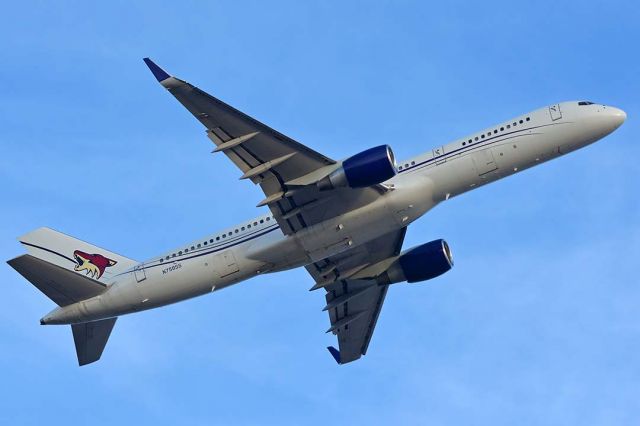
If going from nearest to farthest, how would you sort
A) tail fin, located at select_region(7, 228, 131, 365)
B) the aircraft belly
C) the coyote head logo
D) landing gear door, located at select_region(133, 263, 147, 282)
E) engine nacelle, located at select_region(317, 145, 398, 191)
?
engine nacelle, located at select_region(317, 145, 398, 191) < the aircraft belly < tail fin, located at select_region(7, 228, 131, 365) < landing gear door, located at select_region(133, 263, 147, 282) < the coyote head logo

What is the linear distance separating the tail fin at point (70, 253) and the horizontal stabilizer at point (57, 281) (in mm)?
2948

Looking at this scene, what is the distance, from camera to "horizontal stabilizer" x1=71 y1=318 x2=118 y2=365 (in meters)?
69.0

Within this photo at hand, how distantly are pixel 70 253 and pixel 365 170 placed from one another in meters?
22.1

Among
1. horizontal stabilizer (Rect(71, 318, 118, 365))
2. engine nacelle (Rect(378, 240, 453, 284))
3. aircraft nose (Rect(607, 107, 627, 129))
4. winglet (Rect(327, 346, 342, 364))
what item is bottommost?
winglet (Rect(327, 346, 342, 364))

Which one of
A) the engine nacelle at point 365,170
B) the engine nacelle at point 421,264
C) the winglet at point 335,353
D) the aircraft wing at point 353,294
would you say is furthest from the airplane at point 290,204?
the winglet at point 335,353

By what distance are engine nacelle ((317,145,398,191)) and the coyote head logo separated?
16965 mm

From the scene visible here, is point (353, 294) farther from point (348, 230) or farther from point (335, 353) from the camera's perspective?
point (348, 230)

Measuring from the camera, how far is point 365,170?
2382 inches

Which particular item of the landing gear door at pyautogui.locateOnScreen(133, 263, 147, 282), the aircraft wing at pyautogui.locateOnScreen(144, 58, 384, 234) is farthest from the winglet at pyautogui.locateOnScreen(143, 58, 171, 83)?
the landing gear door at pyautogui.locateOnScreen(133, 263, 147, 282)

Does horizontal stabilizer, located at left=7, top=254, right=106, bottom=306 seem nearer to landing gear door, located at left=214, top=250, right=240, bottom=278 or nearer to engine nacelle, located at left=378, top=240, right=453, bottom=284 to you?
landing gear door, located at left=214, top=250, right=240, bottom=278

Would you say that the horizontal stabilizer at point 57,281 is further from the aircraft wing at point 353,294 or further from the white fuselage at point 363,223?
the aircraft wing at point 353,294

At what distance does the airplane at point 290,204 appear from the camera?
6125 centimetres

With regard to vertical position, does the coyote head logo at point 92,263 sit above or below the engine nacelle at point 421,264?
above

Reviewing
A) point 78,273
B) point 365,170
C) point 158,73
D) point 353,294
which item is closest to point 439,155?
point 365,170
